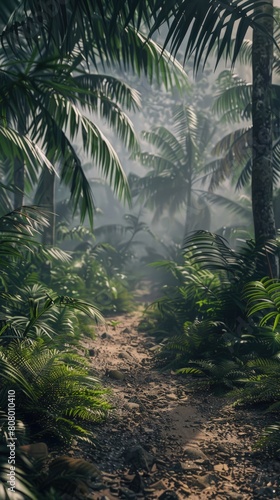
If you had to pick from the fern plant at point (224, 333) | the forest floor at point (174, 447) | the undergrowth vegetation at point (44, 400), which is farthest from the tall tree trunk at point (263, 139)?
the undergrowth vegetation at point (44, 400)

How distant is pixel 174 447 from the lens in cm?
427

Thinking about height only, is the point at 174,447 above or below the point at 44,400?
below

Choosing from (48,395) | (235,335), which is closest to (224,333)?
(235,335)

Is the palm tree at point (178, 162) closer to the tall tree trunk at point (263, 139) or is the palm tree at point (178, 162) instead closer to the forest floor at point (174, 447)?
the tall tree trunk at point (263, 139)

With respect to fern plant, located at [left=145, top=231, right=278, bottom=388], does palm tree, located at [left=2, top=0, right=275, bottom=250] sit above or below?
above

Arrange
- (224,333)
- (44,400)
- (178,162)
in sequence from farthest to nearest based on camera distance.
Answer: (178,162), (224,333), (44,400)

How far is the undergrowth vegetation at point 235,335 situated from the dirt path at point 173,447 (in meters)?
0.26

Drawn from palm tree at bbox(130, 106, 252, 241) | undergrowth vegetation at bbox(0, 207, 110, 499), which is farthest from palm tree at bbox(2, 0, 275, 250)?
palm tree at bbox(130, 106, 252, 241)

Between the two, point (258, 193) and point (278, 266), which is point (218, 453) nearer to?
point (278, 266)

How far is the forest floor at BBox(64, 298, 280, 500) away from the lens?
354cm

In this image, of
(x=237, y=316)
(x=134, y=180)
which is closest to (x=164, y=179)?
(x=134, y=180)

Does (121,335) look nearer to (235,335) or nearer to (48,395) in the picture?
(235,335)

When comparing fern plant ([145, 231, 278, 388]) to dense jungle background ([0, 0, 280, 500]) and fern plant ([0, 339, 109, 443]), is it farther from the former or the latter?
fern plant ([0, 339, 109, 443])

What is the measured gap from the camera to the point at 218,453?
13.6 ft
